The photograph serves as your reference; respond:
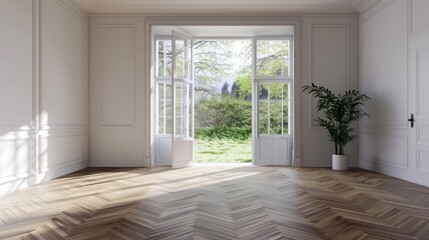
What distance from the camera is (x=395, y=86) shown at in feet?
16.6

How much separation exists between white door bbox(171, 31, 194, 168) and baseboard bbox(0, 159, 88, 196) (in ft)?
5.90

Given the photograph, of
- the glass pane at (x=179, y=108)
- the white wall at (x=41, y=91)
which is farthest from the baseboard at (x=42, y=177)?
the glass pane at (x=179, y=108)

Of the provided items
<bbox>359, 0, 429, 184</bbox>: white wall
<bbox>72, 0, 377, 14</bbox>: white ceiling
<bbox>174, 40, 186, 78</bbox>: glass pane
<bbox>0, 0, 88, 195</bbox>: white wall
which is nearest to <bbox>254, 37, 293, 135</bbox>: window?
<bbox>72, 0, 377, 14</bbox>: white ceiling

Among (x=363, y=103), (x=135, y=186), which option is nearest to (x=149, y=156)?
(x=135, y=186)

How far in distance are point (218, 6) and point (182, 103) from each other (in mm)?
2052

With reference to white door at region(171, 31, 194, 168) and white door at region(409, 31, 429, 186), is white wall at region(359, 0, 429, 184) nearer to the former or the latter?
white door at region(409, 31, 429, 186)

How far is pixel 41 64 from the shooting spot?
458cm

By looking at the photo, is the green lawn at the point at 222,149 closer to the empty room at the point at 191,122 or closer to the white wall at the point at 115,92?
the empty room at the point at 191,122

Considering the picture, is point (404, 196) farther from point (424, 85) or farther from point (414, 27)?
point (414, 27)

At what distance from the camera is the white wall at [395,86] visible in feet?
14.7

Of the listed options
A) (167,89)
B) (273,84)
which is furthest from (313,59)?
(167,89)

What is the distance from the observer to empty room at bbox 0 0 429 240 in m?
2.88

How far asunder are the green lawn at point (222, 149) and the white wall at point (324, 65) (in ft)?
12.4

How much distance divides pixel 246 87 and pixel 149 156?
17.6 feet
